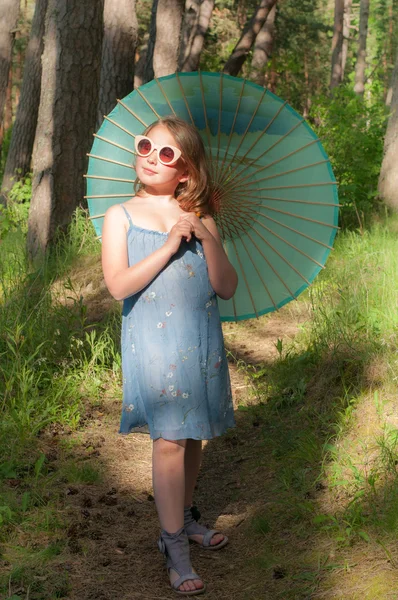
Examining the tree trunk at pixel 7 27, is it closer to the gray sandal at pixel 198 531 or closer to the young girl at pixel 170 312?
the young girl at pixel 170 312

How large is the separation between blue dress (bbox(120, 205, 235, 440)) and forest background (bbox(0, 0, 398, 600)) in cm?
74

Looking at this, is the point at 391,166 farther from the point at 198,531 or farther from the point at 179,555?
the point at 179,555

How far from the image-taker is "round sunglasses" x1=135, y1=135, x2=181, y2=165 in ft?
9.85

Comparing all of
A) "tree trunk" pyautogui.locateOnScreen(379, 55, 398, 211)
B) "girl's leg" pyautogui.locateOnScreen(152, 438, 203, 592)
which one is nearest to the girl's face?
"girl's leg" pyautogui.locateOnScreen(152, 438, 203, 592)

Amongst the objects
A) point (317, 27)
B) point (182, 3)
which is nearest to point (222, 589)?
point (182, 3)

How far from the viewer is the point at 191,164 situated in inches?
123

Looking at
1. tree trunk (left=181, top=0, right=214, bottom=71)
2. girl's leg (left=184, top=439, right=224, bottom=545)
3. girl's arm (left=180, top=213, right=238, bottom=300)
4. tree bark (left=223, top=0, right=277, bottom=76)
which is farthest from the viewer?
tree trunk (left=181, top=0, right=214, bottom=71)

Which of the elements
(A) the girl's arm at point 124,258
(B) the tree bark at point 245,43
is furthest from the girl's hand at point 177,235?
(B) the tree bark at point 245,43

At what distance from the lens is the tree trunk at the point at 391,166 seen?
8.40m

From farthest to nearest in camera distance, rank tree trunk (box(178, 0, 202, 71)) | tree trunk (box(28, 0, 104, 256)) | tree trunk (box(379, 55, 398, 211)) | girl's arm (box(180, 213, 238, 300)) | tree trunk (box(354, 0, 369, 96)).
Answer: tree trunk (box(354, 0, 369, 96)) → tree trunk (box(178, 0, 202, 71)) → tree trunk (box(379, 55, 398, 211)) → tree trunk (box(28, 0, 104, 256)) → girl's arm (box(180, 213, 238, 300))

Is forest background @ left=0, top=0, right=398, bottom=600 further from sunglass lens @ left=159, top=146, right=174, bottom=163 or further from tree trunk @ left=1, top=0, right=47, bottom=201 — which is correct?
tree trunk @ left=1, top=0, right=47, bottom=201

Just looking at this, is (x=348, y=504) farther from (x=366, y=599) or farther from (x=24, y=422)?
(x=24, y=422)

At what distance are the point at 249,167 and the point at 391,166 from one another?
5.19 meters

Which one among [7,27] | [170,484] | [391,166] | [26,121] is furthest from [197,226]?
[26,121]
